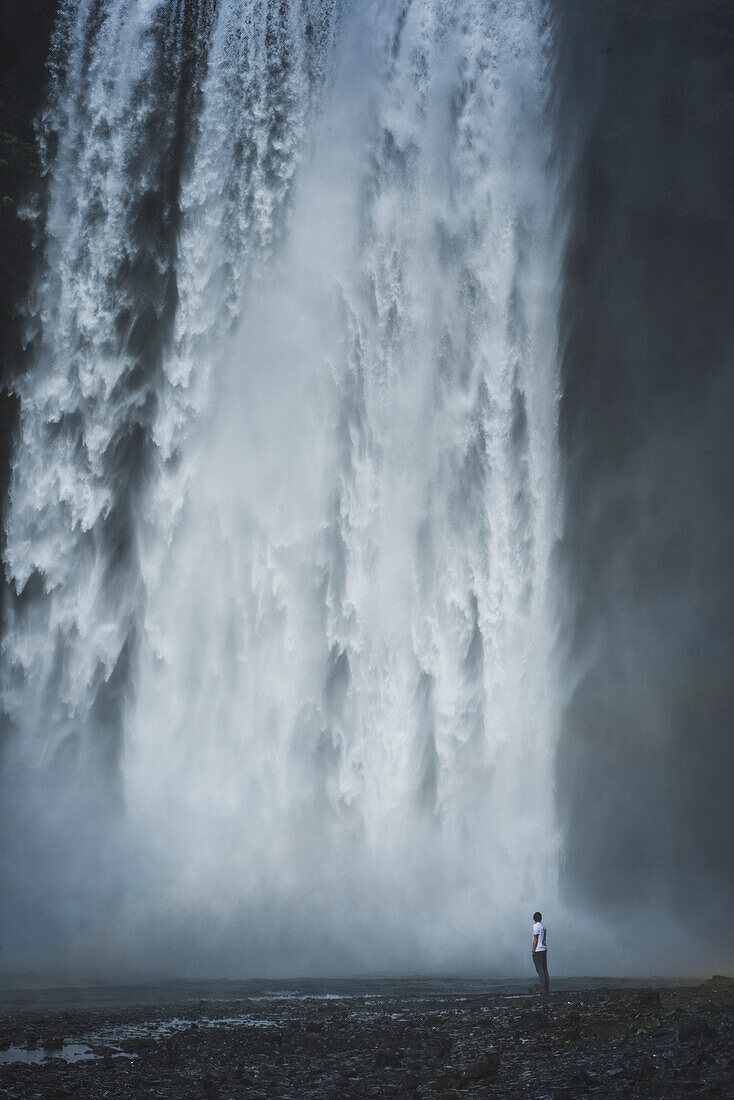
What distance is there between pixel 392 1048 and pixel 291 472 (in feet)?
53.2

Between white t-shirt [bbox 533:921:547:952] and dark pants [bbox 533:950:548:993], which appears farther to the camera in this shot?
white t-shirt [bbox 533:921:547:952]

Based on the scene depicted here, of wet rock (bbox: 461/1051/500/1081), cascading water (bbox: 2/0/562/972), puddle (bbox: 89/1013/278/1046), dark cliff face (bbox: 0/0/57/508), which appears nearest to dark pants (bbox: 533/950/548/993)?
puddle (bbox: 89/1013/278/1046)

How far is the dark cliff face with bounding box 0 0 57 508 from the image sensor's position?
78.9 feet

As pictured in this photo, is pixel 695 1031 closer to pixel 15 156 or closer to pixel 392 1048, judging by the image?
pixel 392 1048

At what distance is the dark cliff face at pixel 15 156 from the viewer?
2406cm

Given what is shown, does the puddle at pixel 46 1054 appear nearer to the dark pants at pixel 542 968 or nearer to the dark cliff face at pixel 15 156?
the dark pants at pixel 542 968

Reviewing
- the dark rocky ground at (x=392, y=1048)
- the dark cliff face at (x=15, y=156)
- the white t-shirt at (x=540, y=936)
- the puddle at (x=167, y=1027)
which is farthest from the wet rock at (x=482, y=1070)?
the dark cliff face at (x=15, y=156)

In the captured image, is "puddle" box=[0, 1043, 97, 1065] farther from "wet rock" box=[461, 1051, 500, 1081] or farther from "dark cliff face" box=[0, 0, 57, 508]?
"dark cliff face" box=[0, 0, 57, 508]

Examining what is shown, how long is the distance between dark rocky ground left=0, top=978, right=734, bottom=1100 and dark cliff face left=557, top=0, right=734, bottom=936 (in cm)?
1240

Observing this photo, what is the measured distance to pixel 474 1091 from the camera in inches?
309

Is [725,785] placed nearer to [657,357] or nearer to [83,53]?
[657,357]

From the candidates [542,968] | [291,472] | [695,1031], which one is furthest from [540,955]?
[291,472]

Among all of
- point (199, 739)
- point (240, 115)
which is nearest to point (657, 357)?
point (240, 115)

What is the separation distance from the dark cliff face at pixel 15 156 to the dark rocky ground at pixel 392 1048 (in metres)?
15.2
